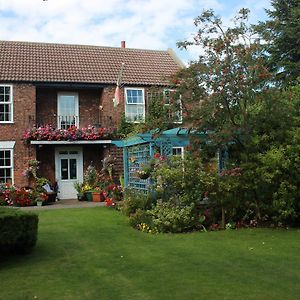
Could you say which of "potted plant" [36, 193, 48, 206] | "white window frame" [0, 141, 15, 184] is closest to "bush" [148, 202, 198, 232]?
"potted plant" [36, 193, 48, 206]

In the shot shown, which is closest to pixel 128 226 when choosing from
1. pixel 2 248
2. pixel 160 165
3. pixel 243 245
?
pixel 160 165

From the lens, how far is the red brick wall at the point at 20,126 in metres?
21.6

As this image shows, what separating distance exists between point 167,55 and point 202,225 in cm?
1698

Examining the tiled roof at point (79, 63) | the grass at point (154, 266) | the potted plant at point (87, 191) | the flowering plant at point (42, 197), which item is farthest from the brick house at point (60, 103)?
the grass at point (154, 266)

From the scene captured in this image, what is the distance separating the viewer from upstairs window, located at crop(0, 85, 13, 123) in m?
21.8

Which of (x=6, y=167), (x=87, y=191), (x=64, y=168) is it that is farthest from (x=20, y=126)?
(x=87, y=191)

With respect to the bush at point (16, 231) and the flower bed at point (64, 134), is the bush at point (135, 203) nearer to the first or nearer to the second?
the bush at point (16, 231)

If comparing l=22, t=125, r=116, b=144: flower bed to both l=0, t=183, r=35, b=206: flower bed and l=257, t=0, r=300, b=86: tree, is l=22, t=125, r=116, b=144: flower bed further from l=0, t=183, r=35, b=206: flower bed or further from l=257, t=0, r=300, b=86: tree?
l=257, t=0, r=300, b=86: tree

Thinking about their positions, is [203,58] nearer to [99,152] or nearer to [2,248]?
[2,248]

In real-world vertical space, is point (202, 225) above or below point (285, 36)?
below

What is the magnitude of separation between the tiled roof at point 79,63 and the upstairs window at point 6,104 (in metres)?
0.51

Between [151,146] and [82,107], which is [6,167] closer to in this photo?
[82,107]

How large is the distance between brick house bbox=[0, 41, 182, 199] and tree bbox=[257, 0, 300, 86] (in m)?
6.02

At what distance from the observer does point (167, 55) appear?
27.2m
